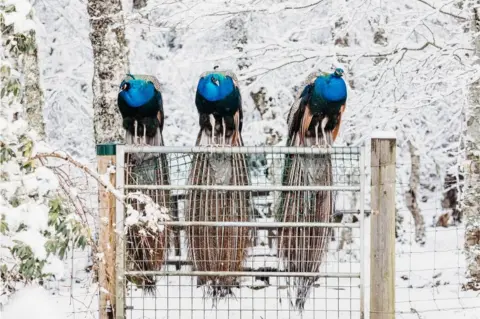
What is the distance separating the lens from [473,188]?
6.09m

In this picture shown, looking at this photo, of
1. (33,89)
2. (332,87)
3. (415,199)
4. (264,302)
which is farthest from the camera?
(415,199)

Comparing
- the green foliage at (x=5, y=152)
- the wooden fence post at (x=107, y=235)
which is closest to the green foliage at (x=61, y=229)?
the green foliage at (x=5, y=152)

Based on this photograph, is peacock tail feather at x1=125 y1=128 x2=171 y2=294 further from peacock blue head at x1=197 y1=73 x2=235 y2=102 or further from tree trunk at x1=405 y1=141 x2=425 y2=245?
tree trunk at x1=405 y1=141 x2=425 y2=245

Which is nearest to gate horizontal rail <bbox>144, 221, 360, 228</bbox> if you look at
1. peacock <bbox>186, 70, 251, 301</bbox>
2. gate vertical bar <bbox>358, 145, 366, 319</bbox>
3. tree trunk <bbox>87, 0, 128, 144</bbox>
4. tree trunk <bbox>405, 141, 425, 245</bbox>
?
gate vertical bar <bbox>358, 145, 366, 319</bbox>

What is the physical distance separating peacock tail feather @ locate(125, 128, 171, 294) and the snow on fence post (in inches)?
47.1

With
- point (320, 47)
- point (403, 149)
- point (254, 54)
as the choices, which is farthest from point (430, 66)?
point (403, 149)

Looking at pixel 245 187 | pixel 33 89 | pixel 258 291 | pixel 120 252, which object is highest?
pixel 33 89

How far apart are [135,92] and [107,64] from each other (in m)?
1.39

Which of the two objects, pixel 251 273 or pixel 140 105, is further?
pixel 140 105

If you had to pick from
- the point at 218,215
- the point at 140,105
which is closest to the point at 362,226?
the point at 218,215

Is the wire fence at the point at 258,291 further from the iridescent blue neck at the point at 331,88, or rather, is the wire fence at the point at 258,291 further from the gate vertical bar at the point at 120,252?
the iridescent blue neck at the point at 331,88

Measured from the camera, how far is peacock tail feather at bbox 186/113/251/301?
443cm

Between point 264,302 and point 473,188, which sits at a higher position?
point 473,188

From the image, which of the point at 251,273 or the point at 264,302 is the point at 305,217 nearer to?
the point at 251,273
